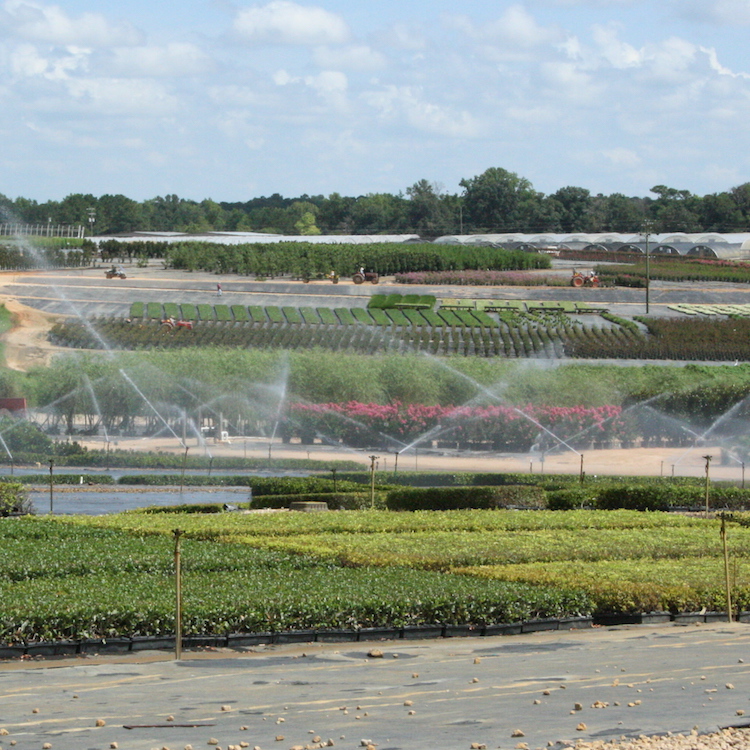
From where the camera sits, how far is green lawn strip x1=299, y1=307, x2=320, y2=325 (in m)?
76.9

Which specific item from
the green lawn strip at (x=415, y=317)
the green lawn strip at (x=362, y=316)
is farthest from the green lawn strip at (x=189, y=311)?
the green lawn strip at (x=415, y=317)

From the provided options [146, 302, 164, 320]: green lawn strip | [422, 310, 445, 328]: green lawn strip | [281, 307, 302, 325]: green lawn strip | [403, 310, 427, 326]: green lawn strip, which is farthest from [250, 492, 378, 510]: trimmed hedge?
[146, 302, 164, 320]: green lawn strip

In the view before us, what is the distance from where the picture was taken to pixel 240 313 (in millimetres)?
78250

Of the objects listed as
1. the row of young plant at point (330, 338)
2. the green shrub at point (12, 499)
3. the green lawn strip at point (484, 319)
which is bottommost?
the green shrub at point (12, 499)

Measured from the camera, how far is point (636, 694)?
12.0m

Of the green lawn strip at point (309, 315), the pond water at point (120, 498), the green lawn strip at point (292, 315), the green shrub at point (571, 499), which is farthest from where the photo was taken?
the green lawn strip at point (309, 315)

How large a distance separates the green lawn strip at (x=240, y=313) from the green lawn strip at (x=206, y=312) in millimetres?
1371

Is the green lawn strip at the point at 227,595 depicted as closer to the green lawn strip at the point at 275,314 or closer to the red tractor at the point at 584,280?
the green lawn strip at the point at 275,314

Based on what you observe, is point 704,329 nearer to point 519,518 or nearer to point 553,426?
point 553,426

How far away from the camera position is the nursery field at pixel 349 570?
626 inches

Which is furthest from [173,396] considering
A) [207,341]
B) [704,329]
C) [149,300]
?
[704,329]

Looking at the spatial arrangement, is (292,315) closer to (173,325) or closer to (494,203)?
(173,325)

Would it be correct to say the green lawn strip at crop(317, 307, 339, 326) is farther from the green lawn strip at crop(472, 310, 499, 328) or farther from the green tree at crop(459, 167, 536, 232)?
the green tree at crop(459, 167, 536, 232)

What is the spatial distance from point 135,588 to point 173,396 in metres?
39.1
